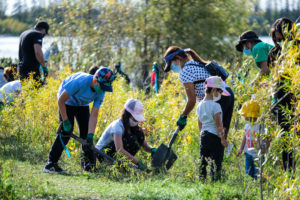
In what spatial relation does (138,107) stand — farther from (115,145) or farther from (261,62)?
(261,62)

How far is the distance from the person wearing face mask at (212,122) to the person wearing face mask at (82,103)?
42.7 inches

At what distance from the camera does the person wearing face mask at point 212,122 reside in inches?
202

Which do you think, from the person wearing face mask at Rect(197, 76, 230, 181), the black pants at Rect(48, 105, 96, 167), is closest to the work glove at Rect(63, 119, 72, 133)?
the black pants at Rect(48, 105, 96, 167)

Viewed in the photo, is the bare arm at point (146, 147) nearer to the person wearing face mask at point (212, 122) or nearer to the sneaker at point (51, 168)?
the person wearing face mask at point (212, 122)

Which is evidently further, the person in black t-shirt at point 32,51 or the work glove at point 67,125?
the person in black t-shirt at point 32,51

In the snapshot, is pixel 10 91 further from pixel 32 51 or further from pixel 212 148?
pixel 212 148

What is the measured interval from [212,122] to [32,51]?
388 centimetres

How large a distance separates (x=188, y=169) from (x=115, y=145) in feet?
2.98

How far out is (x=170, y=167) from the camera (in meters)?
6.01

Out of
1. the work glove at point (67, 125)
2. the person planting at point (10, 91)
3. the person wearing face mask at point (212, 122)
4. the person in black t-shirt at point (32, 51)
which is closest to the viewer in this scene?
the person wearing face mask at point (212, 122)

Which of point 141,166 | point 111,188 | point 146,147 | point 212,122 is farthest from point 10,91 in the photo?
point 212,122

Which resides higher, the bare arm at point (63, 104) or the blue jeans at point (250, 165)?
the bare arm at point (63, 104)

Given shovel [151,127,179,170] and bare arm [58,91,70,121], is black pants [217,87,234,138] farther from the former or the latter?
bare arm [58,91,70,121]

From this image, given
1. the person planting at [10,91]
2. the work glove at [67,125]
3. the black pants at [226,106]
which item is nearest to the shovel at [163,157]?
the black pants at [226,106]
